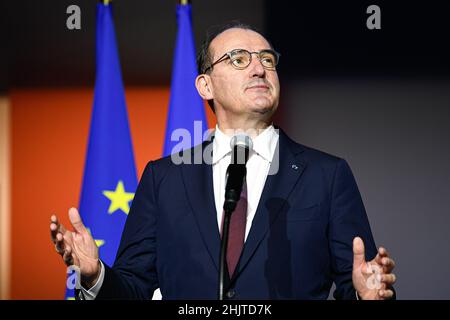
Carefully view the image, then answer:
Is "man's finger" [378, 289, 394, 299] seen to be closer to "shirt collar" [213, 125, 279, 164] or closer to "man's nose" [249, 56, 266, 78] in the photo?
"shirt collar" [213, 125, 279, 164]

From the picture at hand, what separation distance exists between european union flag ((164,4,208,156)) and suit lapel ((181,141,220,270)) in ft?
4.31

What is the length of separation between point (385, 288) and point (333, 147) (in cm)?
233

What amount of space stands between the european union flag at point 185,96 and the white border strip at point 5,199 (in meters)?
1.09

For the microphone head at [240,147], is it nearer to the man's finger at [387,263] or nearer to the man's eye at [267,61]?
the man's eye at [267,61]

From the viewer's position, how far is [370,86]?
3.88 metres

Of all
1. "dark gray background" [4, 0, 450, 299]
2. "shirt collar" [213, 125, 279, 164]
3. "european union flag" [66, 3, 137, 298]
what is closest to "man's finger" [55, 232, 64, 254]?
"shirt collar" [213, 125, 279, 164]

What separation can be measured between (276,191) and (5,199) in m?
2.42

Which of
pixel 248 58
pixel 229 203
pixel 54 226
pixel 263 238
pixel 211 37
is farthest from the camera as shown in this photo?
pixel 211 37

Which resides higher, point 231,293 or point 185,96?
point 185,96

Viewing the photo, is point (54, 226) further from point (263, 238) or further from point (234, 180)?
point (263, 238)

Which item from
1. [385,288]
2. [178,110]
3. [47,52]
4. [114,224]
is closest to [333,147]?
[178,110]

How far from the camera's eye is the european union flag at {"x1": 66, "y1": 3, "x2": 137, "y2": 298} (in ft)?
11.3

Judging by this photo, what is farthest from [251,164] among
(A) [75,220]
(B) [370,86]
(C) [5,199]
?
(C) [5,199]

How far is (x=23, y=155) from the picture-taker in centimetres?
395
